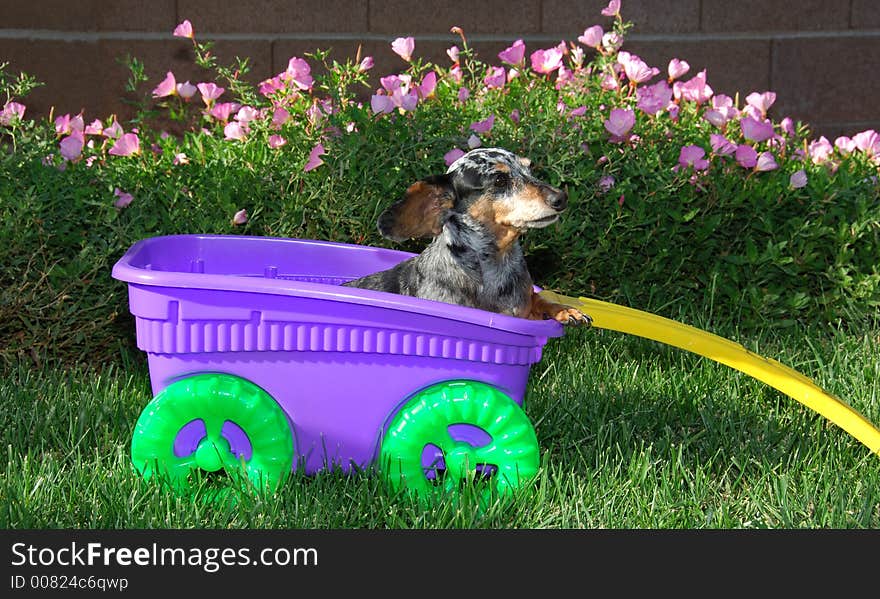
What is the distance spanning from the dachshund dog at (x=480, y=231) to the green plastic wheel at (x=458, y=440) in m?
0.34

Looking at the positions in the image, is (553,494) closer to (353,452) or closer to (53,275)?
(353,452)

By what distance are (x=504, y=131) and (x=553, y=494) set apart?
5.73 feet

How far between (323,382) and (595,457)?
942mm

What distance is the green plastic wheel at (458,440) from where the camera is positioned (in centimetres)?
278

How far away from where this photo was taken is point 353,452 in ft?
9.66

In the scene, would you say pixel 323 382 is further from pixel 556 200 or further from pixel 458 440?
pixel 556 200

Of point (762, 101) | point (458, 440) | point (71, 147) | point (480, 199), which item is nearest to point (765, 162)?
point (762, 101)

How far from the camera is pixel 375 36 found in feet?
17.4

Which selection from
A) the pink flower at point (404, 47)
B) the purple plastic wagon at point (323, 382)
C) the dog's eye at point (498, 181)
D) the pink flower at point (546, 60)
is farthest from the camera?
the pink flower at point (546, 60)

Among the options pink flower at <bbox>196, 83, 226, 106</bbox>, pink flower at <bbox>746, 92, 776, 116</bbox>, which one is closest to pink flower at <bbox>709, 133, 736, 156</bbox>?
pink flower at <bbox>746, 92, 776, 116</bbox>

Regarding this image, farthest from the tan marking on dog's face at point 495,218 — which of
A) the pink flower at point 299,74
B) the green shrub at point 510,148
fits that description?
the pink flower at point 299,74

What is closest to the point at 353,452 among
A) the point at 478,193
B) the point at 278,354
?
the point at 278,354

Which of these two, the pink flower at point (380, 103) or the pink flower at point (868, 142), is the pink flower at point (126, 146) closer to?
the pink flower at point (380, 103)

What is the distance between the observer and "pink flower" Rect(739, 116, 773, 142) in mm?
4242
